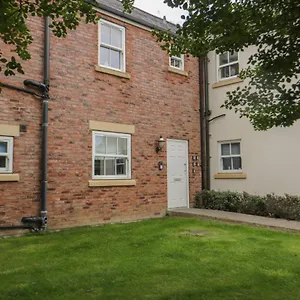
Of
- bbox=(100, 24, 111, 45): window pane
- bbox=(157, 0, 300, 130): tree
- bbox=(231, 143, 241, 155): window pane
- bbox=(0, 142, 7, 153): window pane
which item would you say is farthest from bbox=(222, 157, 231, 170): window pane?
bbox=(157, 0, 300, 130): tree

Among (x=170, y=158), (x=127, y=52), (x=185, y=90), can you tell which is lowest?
(x=170, y=158)

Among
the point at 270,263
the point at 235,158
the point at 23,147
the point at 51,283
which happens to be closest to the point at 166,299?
the point at 51,283

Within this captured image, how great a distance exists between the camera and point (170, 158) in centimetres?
1178

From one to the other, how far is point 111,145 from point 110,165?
1.97 ft

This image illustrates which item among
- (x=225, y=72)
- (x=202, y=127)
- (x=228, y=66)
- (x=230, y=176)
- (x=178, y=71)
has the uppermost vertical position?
(x=228, y=66)

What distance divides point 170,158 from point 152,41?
13.2 feet

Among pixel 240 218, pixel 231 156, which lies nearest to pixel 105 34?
pixel 231 156

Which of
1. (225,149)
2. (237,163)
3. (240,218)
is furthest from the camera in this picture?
(225,149)

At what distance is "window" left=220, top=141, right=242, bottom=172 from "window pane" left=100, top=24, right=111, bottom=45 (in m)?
5.63

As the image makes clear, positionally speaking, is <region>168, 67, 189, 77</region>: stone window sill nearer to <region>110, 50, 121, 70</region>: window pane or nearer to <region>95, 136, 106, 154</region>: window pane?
<region>110, 50, 121, 70</region>: window pane

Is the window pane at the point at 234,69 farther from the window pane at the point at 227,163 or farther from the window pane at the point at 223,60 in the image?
the window pane at the point at 227,163

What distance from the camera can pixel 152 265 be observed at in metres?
5.50

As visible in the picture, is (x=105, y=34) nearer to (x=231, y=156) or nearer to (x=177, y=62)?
(x=177, y=62)

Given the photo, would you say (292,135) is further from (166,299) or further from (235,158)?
(166,299)
